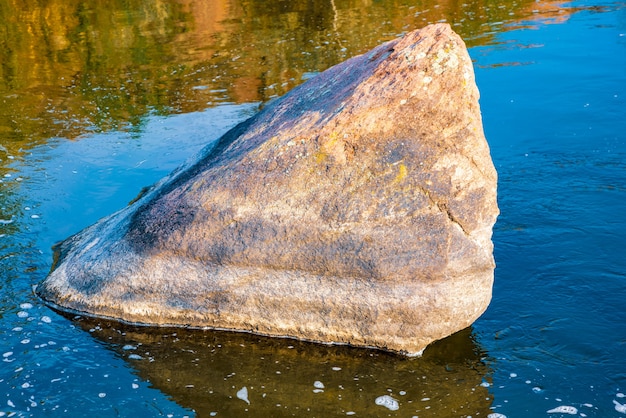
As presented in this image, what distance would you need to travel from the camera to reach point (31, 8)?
22094mm

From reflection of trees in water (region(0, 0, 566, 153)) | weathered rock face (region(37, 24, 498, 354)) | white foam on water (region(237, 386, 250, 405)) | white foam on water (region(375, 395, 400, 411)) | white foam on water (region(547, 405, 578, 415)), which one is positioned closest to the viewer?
white foam on water (region(547, 405, 578, 415))

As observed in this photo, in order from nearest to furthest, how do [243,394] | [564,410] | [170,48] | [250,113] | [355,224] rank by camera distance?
1. [564,410]
2. [243,394]
3. [355,224]
4. [250,113]
5. [170,48]

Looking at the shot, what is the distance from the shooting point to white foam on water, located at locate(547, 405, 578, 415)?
5074 millimetres

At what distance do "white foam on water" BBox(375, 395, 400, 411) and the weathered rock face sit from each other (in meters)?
0.66

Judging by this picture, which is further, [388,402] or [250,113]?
[250,113]

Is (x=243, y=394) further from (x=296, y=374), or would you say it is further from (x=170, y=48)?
(x=170, y=48)

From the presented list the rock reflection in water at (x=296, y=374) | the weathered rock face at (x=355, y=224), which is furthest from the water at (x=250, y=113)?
the weathered rock face at (x=355, y=224)

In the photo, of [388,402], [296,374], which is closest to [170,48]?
[296,374]

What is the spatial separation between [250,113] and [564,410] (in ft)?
25.7

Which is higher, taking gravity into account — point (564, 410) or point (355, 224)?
point (355, 224)

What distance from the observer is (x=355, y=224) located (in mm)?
5895

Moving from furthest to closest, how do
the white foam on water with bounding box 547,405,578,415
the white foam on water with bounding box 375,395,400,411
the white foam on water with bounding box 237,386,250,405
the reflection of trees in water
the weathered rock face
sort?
the reflection of trees in water, the weathered rock face, the white foam on water with bounding box 237,386,250,405, the white foam on water with bounding box 375,395,400,411, the white foam on water with bounding box 547,405,578,415

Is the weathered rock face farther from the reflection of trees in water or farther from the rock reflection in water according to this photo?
the reflection of trees in water

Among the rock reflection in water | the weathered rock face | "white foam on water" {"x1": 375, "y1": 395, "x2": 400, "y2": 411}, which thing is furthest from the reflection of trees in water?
"white foam on water" {"x1": 375, "y1": 395, "x2": 400, "y2": 411}
